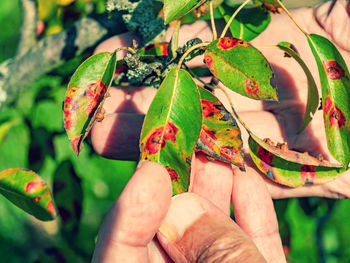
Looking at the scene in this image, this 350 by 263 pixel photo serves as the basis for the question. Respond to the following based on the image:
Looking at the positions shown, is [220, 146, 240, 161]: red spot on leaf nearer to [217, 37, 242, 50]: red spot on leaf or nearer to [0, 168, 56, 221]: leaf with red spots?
[217, 37, 242, 50]: red spot on leaf

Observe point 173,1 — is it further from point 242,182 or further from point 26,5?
point 26,5

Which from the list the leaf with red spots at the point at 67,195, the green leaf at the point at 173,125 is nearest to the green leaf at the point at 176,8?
the green leaf at the point at 173,125

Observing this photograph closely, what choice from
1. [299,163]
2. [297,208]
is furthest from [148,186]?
[297,208]

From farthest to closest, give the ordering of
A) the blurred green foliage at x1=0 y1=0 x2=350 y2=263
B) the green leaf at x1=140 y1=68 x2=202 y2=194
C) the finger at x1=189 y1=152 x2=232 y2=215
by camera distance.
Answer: the blurred green foliage at x1=0 y1=0 x2=350 y2=263
the finger at x1=189 y1=152 x2=232 y2=215
the green leaf at x1=140 y1=68 x2=202 y2=194

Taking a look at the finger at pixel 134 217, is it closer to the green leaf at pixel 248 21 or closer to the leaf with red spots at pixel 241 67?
the leaf with red spots at pixel 241 67

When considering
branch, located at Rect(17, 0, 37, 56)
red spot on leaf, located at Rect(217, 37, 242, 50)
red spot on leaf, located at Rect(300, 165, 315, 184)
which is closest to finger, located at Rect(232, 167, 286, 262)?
red spot on leaf, located at Rect(300, 165, 315, 184)

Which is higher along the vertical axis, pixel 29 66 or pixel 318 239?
pixel 29 66

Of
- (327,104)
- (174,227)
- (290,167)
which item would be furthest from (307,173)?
(174,227)

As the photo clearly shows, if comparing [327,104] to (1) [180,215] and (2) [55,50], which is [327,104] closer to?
(1) [180,215]
